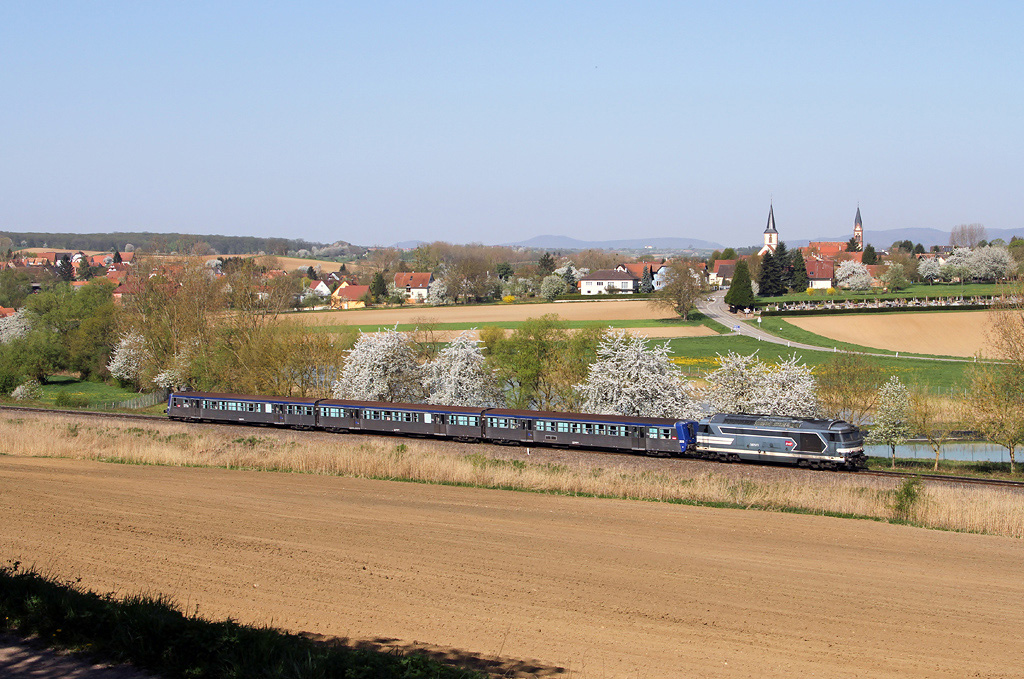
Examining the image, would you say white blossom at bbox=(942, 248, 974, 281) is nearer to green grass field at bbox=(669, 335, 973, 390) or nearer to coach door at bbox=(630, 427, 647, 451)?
green grass field at bbox=(669, 335, 973, 390)

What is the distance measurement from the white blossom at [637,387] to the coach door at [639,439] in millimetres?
7719

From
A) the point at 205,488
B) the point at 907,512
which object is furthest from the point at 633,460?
the point at 205,488

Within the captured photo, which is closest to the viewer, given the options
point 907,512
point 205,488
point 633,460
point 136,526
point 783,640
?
point 783,640

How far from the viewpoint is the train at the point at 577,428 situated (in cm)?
3325

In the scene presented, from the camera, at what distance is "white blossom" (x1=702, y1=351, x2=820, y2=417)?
41.3 metres

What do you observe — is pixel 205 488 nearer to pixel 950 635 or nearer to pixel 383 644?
pixel 383 644

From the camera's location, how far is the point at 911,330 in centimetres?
8688

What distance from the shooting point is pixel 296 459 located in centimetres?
3762

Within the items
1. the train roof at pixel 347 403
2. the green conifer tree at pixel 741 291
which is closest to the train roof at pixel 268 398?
the train roof at pixel 347 403

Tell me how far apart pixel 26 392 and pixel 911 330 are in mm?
84438

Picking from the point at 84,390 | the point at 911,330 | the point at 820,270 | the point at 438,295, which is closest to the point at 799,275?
the point at 820,270

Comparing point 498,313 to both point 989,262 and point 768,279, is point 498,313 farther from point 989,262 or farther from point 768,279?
point 989,262

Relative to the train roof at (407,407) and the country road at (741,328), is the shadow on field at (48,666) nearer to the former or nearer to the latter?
the train roof at (407,407)

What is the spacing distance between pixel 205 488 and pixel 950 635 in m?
25.7
